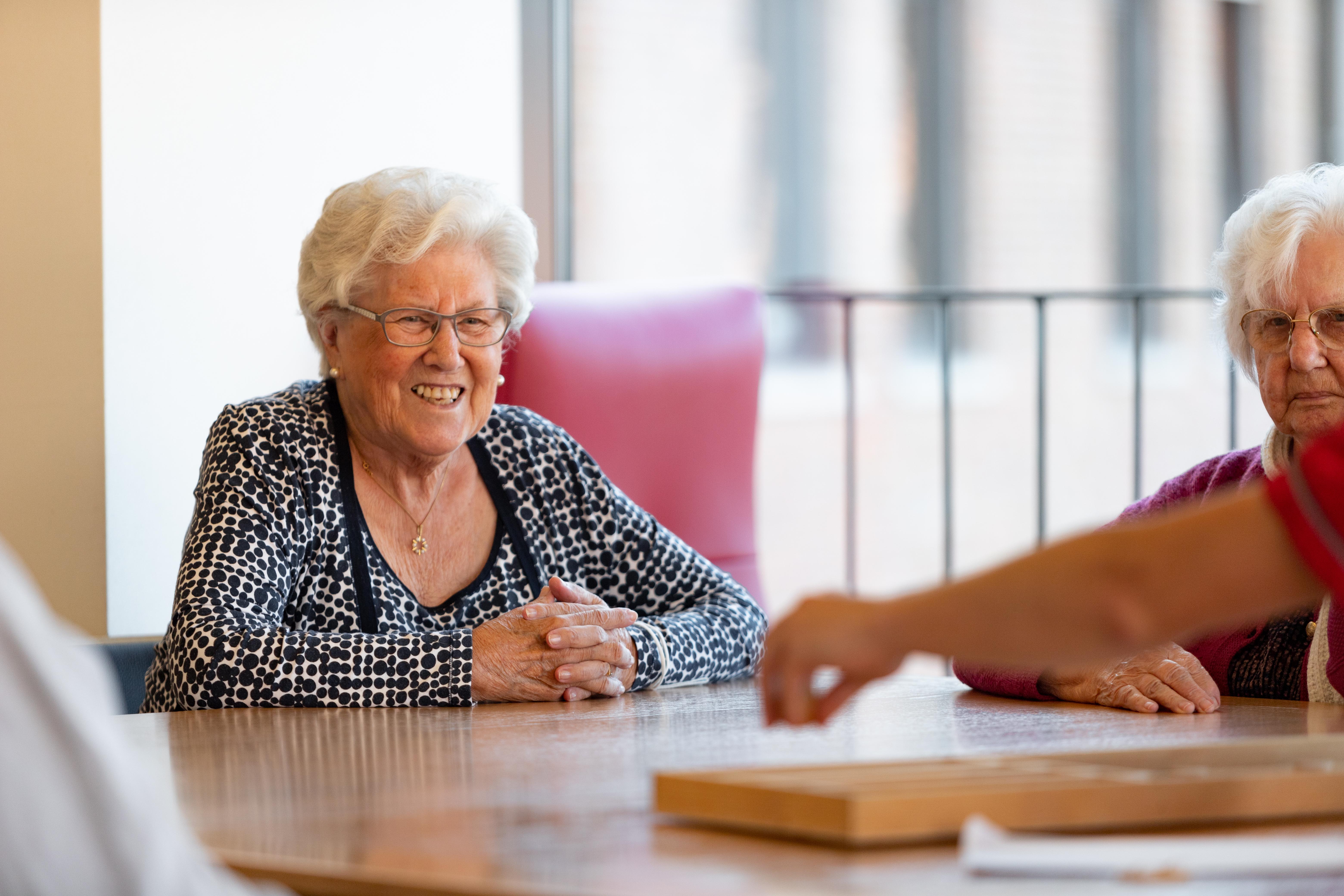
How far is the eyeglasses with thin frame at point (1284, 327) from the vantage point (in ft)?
6.11

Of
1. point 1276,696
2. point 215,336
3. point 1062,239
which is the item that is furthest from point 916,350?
point 1276,696

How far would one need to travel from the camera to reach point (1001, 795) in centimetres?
85

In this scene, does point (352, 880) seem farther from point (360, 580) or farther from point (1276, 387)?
point (1276, 387)

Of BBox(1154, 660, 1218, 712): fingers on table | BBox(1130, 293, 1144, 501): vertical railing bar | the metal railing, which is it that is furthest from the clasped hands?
BBox(1130, 293, 1144, 501): vertical railing bar

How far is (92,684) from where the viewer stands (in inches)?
25.5

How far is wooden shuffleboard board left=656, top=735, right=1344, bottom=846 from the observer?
0.84m

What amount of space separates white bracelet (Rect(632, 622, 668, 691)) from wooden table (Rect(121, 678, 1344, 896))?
0.8 inches

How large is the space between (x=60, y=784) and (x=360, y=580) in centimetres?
134

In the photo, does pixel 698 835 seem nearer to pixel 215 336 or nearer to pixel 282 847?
pixel 282 847

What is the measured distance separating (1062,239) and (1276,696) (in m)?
6.13

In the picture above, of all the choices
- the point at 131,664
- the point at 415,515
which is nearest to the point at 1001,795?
the point at 415,515

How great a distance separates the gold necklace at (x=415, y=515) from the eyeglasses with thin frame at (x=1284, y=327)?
108cm

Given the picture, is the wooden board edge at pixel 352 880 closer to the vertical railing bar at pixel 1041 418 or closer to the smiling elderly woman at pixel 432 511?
the smiling elderly woman at pixel 432 511

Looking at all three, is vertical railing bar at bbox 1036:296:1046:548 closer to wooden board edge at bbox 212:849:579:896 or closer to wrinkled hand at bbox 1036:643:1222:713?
wrinkled hand at bbox 1036:643:1222:713
